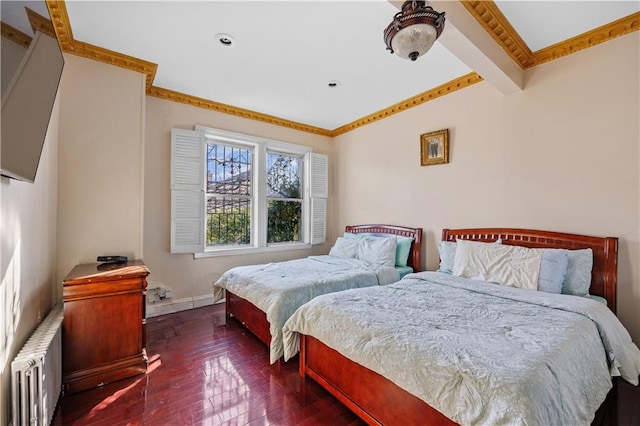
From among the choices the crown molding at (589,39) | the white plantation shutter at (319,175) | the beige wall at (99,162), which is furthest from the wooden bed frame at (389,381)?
the white plantation shutter at (319,175)

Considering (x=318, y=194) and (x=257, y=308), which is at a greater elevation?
(x=318, y=194)

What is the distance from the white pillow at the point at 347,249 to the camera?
3994mm

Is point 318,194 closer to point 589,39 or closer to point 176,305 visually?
point 176,305

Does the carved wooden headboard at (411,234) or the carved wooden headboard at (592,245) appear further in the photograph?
the carved wooden headboard at (411,234)

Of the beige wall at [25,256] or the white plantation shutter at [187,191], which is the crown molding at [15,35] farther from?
the white plantation shutter at [187,191]

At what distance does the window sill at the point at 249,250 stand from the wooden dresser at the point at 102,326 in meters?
1.54

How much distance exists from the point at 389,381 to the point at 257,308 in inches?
61.8

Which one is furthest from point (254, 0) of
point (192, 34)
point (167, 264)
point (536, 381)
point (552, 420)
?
point (167, 264)

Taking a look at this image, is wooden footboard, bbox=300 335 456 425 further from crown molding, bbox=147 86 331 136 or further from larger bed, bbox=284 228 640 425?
crown molding, bbox=147 86 331 136

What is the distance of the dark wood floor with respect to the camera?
1.75m

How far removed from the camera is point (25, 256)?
1.72 metres

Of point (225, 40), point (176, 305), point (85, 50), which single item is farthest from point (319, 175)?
point (85, 50)

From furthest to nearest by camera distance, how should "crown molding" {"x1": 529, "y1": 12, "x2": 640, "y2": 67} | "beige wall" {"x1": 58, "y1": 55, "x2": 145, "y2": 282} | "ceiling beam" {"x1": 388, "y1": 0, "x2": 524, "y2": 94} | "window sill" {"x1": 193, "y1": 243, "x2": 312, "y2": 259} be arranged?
"window sill" {"x1": 193, "y1": 243, "x2": 312, "y2": 259}
"beige wall" {"x1": 58, "y1": 55, "x2": 145, "y2": 282}
"crown molding" {"x1": 529, "y1": 12, "x2": 640, "y2": 67}
"ceiling beam" {"x1": 388, "y1": 0, "x2": 524, "y2": 94}

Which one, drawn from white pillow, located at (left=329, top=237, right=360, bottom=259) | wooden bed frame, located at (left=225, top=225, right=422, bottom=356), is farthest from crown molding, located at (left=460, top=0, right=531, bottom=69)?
white pillow, located at (left=329, top=237, right=360, bottom=259)
